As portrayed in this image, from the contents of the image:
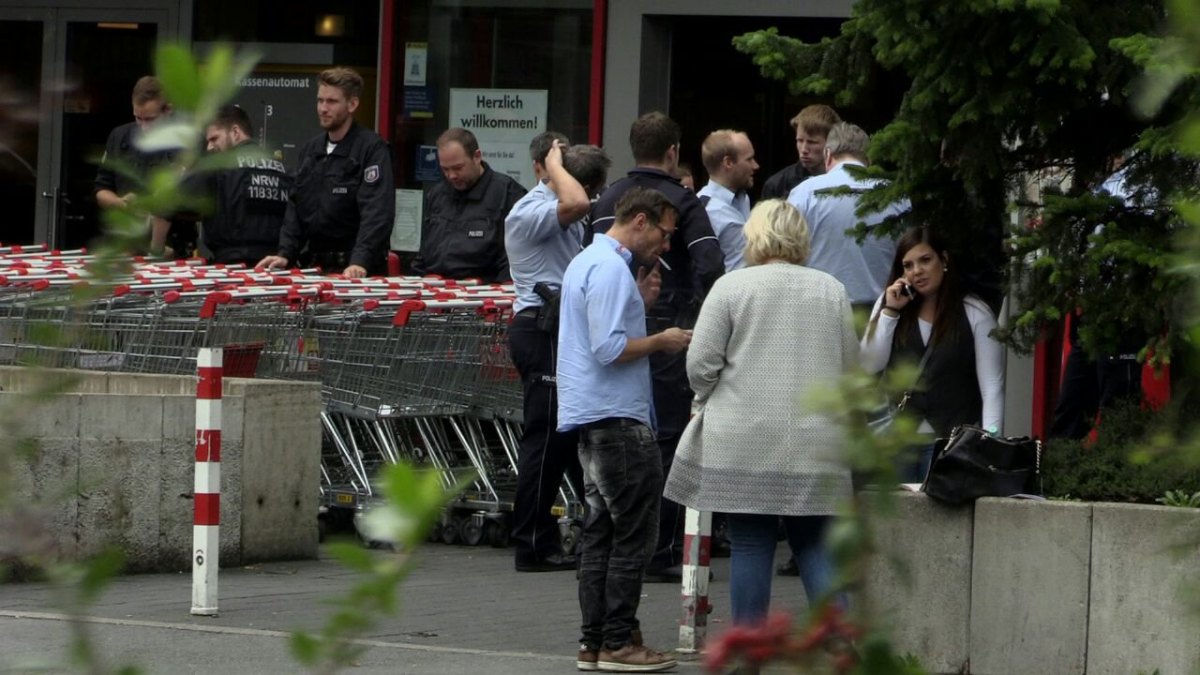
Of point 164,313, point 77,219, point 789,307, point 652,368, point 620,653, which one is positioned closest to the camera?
point 789,307

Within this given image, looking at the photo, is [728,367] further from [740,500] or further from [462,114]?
[462,114]

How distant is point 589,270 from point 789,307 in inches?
38.1

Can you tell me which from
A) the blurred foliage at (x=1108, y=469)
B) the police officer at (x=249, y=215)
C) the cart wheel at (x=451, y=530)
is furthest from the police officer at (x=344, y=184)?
the blurred foliage at (x=1108, y=469)

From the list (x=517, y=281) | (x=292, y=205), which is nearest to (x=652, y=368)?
(x=517, y=281)

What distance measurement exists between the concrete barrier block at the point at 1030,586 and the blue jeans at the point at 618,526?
116 cm

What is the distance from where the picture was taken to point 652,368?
925 cm

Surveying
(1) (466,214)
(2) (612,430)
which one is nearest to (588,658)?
(2) (612,430)

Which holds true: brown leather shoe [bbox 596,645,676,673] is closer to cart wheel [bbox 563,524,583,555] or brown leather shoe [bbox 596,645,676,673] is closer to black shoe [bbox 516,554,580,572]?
black shoe [bbox 516,554,580,572]

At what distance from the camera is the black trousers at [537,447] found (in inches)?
373

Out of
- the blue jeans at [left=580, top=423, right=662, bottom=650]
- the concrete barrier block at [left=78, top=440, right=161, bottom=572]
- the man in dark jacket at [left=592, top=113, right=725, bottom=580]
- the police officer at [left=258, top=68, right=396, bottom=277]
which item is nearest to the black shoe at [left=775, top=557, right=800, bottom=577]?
the man in dark jacket at [left=592, top=113, right=725, bottom=580]

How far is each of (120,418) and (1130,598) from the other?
15.7ft

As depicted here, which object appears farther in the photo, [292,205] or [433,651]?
[292,205]

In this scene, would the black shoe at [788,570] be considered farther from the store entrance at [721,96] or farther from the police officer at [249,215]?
the store entrance at [721,96]

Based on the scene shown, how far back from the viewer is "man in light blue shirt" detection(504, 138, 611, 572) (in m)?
9.48
